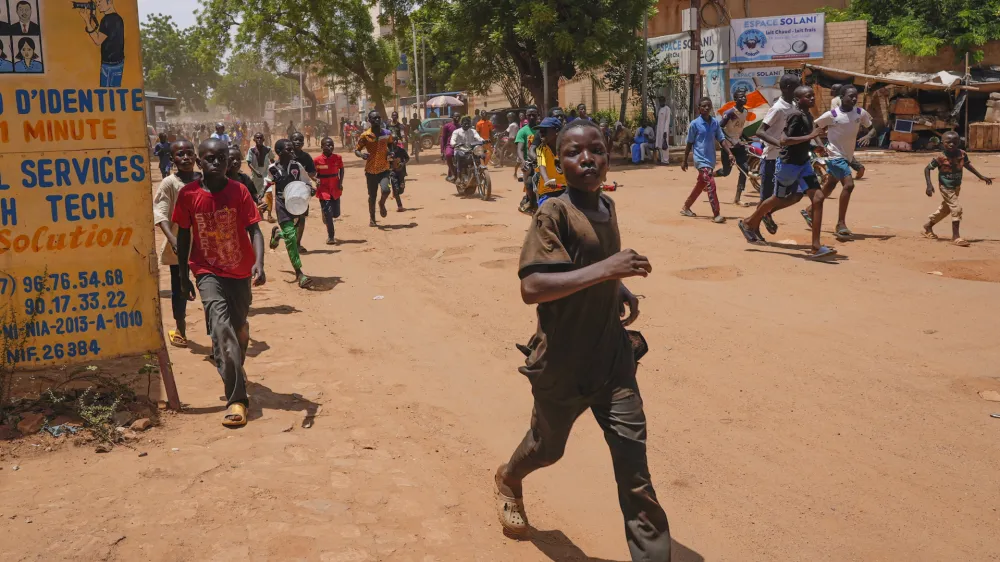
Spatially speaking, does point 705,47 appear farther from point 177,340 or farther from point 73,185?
point 73,185

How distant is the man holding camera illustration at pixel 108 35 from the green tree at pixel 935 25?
26.0 metres

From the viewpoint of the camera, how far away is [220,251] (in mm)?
5488

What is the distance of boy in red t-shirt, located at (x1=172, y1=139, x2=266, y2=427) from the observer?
5355mm

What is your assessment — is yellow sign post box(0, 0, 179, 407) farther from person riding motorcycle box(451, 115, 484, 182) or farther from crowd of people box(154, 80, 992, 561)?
person riding motorcycle box(451, 115, 484, 182)

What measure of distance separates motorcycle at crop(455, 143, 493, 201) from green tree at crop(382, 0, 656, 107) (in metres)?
7.25

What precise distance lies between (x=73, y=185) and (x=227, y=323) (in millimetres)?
1199

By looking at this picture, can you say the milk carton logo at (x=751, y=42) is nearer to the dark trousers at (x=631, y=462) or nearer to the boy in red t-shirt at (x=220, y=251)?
the boy in red t-shirt at (x=220, y=251)

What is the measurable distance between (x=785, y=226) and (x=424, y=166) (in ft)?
57.7

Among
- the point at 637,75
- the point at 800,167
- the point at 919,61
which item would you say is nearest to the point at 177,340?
the point at 800,167

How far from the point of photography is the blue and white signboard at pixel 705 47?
28.3 metres

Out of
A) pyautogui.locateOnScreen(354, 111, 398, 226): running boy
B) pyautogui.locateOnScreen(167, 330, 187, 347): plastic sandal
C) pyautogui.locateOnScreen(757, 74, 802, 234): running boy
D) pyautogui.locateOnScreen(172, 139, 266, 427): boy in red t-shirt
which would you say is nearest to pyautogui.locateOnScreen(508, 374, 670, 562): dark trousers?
pyautogui.locateOnScreen(172, 139, 266, 427): boy in red t-shirt

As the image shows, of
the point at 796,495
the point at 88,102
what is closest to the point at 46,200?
the point at 88,102

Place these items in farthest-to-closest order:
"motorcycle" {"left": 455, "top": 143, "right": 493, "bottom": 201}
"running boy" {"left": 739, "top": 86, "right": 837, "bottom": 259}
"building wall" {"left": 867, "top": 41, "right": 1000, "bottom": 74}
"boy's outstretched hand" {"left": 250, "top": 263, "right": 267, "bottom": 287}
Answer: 1. "building wall" {"left": 867, "top": 41, "right": 1000, "bottom": 74}
2. "motorcycle" {"left": 455, "top": 143, "right": 493, "bottom": 201}
3. "running boy" {"left": 739, "top": 86, "right": 837, "bottom": 259}
4. "boy's outstretched hand" {"left": 250, "top": 263, "right": 267, "bottom": 287}

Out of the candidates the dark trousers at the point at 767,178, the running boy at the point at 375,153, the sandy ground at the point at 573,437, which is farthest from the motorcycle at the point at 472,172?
the sandy ground at the point at 573,437
